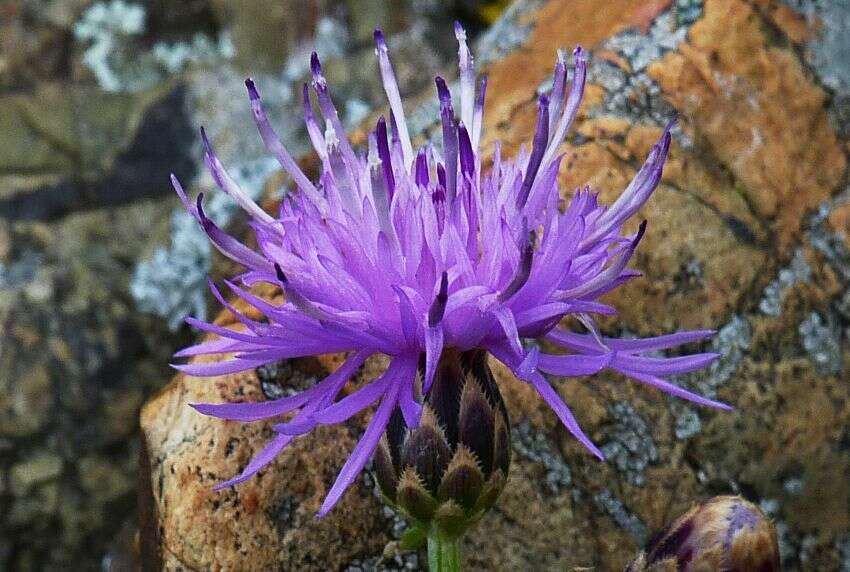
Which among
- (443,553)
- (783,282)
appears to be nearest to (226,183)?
(443,553)

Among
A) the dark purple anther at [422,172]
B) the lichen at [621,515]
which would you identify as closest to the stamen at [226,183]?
the dark purple anther at [422,172]

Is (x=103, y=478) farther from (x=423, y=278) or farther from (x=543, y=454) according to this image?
(x=423, y=278)

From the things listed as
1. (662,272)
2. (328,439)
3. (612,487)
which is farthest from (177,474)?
(662,272)

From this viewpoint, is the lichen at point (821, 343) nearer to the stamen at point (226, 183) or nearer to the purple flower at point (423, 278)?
the purple flower at point (423, 278)

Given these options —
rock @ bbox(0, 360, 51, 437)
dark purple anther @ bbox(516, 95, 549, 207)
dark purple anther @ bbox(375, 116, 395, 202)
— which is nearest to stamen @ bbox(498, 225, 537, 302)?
dark purple anther @ bbox(516, 95, 549, 207)

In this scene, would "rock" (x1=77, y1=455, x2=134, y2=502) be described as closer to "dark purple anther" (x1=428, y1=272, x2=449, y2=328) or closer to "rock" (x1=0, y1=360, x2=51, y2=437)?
"rock" (x1=0, y1=360, x2=51, y2=437)

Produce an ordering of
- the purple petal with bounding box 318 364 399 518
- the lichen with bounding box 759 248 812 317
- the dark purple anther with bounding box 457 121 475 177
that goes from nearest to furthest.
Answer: the purple petal with bounding box 318 364 399 518 < the dark purple anther with bounding box 457 121 475 177 < the lichen with bounding box 759 248 812 317
